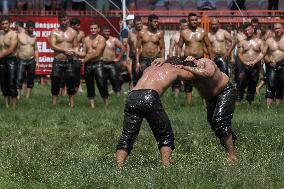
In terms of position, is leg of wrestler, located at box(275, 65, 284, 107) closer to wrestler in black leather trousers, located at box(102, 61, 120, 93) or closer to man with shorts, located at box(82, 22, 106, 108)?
man with shorts, located at box(82, 22, 106, 108)

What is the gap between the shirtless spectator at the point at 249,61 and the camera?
822 inches

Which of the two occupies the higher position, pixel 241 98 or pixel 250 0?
pixel 250 0

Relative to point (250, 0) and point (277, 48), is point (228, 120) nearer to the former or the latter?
point (277, 48)

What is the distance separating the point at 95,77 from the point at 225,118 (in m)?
9.57

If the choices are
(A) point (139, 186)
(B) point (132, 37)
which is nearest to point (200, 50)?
(B) point (132, 37)

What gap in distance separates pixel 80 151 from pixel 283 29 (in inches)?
361

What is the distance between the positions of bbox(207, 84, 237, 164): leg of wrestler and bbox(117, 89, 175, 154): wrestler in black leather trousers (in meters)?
0.81

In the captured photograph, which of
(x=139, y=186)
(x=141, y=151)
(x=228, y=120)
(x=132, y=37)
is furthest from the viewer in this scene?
(x=132, y=37)

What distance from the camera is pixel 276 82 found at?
20.5m

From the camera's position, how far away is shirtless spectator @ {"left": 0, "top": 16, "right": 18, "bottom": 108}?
19.8 metres

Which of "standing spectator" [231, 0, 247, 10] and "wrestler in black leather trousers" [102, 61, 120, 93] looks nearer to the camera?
"wrestler in black leather trousers" [102, 61, 120, 93]

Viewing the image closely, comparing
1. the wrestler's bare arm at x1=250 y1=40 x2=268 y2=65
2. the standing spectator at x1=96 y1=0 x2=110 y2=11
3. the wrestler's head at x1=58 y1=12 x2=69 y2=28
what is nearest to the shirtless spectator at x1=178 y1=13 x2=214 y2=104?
the wrestler's bare arm at x1=250 y1=40 x2=268 y2=65

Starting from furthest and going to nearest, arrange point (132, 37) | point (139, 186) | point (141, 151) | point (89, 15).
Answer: point (89, 15) → point (132, 37) → point (141, 151) → point (139, 186)

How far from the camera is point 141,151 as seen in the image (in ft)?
41.4
